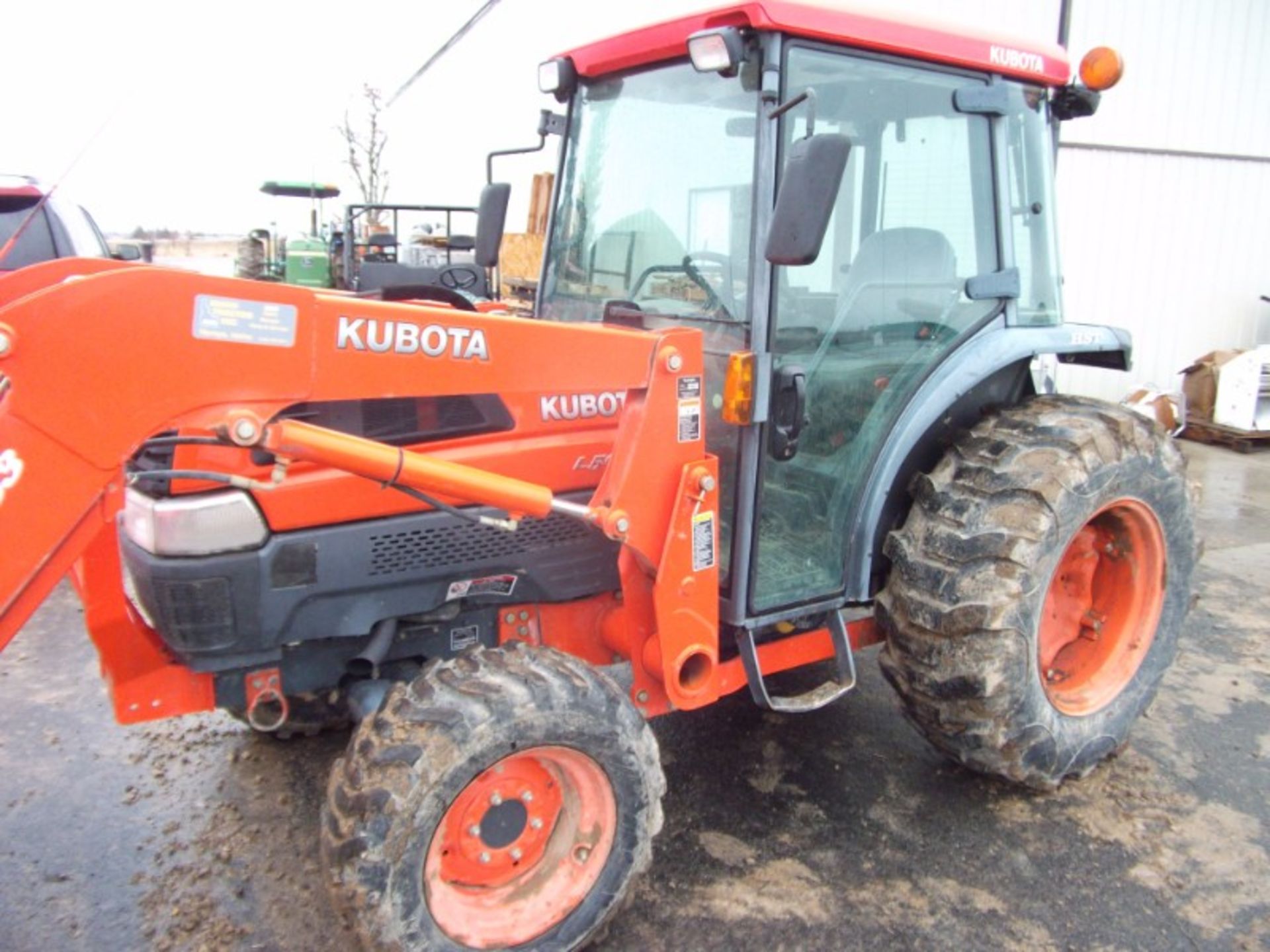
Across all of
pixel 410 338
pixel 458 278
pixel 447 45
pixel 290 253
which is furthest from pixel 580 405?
pixel 447 45

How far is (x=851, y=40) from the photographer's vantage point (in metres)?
2.60

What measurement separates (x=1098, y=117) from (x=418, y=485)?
9667 millimetres

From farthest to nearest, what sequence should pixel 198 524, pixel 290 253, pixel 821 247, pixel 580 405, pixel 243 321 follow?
pixel 290 253 → pixel 580 405 → pixel 821 247 → pixel 198 524 → pixel 243 321

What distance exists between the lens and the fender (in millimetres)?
2926

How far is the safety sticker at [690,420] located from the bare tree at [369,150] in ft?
45.6

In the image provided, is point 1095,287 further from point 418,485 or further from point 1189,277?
point 418,485

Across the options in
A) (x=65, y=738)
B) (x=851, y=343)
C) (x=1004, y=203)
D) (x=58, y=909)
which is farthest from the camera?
(x=65, y=738)

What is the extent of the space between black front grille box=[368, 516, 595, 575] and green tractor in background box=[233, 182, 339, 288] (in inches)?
415

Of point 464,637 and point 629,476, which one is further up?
point 629,476

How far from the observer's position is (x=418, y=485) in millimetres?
2227

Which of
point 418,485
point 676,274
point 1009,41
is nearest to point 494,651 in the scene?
point 418,485

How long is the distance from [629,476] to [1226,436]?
871cm

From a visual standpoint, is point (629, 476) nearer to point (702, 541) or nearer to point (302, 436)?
point (702, 541)

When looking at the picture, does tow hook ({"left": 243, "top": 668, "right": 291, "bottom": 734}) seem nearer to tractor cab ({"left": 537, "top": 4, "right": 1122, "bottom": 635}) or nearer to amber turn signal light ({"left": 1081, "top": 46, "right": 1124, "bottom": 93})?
tractor cab ({"left": 537, "top": 4, "right": 1122, "bottom": 635})
